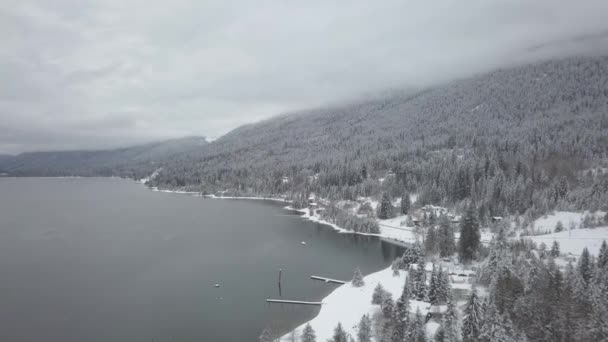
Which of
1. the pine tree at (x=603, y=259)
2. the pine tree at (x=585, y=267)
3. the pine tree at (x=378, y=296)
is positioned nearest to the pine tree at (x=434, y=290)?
the pine tree at (x=378, y=296)

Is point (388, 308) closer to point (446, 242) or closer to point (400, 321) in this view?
point (400, 321)

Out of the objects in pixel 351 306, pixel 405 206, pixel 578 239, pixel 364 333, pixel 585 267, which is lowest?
pixel 351 306

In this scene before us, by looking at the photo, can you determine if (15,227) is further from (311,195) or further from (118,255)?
(311,195)

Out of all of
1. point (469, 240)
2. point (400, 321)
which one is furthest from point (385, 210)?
point (400, 321)

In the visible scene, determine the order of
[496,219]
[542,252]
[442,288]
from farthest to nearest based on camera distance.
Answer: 1. [496,219]
2. [542,252]
3. [442,288]

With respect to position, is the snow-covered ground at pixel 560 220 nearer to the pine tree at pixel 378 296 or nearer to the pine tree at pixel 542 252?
the pine tree at pixel 542 252

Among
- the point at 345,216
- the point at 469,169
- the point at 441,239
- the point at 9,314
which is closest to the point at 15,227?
the point at 9,314

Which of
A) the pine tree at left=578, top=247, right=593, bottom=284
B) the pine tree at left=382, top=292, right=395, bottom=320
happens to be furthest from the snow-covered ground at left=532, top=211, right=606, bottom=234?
the pine tree at left=382, top=292, right=395, bottom=320
